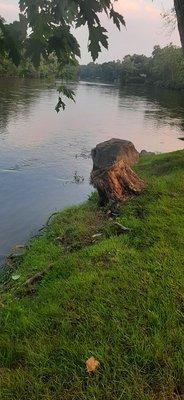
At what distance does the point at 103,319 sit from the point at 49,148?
2301cm

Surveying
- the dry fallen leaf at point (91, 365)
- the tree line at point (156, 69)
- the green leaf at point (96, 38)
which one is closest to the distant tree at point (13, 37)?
the green leaf at point (96, 38)

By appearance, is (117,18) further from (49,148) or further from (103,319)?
(49,148)

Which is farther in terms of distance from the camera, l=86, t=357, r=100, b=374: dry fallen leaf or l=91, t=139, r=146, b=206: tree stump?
l=91, t=139, r=146, b=206: tree stump

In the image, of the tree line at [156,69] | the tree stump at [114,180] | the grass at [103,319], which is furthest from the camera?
the tree line at [156,69]

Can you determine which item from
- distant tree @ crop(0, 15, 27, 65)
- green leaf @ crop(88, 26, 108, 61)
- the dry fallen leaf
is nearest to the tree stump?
the dry fallen leaf

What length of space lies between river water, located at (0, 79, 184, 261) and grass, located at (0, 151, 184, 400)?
2946 millimetres

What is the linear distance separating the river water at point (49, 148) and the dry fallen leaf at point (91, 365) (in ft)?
9.87

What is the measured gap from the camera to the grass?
165 inches

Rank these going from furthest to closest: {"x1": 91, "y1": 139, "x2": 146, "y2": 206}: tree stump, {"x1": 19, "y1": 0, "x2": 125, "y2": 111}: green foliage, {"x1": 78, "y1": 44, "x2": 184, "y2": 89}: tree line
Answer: {"x1": 78, "y1": 44, "x2": 184, "y2": 89}: tree line → {"x1": 91, "y1": 139, "x2": 146, "y2": 206}: tree stump → {"x1": 19, "y1": 0, "x2": 125, "y2": 111}: green foliage

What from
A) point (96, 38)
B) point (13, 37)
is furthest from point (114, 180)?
point (13, 37)

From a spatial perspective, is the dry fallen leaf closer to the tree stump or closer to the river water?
the river water

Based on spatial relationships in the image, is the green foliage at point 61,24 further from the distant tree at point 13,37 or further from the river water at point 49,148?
the river water at point 49,148

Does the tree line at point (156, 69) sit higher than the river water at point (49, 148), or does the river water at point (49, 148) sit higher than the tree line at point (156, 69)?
the tree line at point (156, 69)

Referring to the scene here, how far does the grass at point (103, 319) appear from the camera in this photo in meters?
4.19
